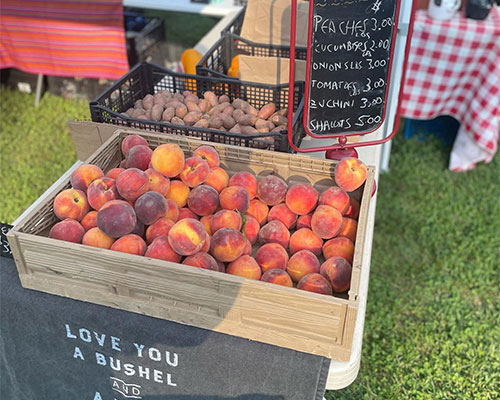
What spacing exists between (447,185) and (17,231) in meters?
3.04

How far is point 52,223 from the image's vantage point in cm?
128

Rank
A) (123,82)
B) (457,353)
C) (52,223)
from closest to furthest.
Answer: (52,223) < (123,82) < (457,353)

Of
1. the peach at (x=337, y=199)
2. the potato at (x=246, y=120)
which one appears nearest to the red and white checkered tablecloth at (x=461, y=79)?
the potato at (x=246, y=120)

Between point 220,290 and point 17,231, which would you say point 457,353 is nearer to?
point 220,290

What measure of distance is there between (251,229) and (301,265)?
19 centimetres

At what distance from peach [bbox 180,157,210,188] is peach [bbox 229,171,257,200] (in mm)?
87

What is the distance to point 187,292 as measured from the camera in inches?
43.1

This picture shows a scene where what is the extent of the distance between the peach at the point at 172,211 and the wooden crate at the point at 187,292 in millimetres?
213

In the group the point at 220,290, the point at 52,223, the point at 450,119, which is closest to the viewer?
the point at 220,290

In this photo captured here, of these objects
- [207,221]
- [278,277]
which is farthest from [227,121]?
[278,277]

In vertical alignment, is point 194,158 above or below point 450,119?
above

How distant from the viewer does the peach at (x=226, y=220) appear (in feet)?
4.11

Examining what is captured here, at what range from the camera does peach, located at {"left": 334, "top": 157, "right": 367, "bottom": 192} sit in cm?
132

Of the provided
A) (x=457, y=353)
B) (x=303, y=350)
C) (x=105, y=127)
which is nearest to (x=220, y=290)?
(x=303, y=350)
